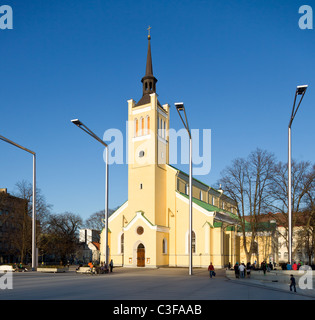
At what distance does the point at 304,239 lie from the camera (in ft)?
149

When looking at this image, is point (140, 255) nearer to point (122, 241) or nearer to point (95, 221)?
point (122, 241)

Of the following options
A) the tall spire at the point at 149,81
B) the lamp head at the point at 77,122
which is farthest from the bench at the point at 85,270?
the tall spire at the point at 149,81

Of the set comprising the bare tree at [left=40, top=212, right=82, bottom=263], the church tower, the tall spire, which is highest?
the tall spire

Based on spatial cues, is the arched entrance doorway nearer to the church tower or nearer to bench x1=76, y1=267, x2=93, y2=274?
the church tower

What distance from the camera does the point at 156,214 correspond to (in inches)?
1855

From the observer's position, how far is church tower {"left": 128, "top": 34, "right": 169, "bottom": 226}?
47.8 meters

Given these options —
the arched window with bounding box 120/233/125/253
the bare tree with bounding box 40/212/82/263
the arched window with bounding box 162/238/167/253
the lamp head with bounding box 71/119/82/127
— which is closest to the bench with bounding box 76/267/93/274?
the lamp head with bounding box 71/119/82/127

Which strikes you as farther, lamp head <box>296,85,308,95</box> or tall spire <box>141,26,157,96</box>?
tall spire <box>141,26,157,96</box>

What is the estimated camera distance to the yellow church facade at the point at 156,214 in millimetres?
46156

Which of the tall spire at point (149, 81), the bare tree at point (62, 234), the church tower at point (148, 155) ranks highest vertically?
the tall spire at point (149, 81)

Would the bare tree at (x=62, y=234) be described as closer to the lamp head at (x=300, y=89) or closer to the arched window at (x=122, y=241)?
the arched window at (x=122, y=241)
